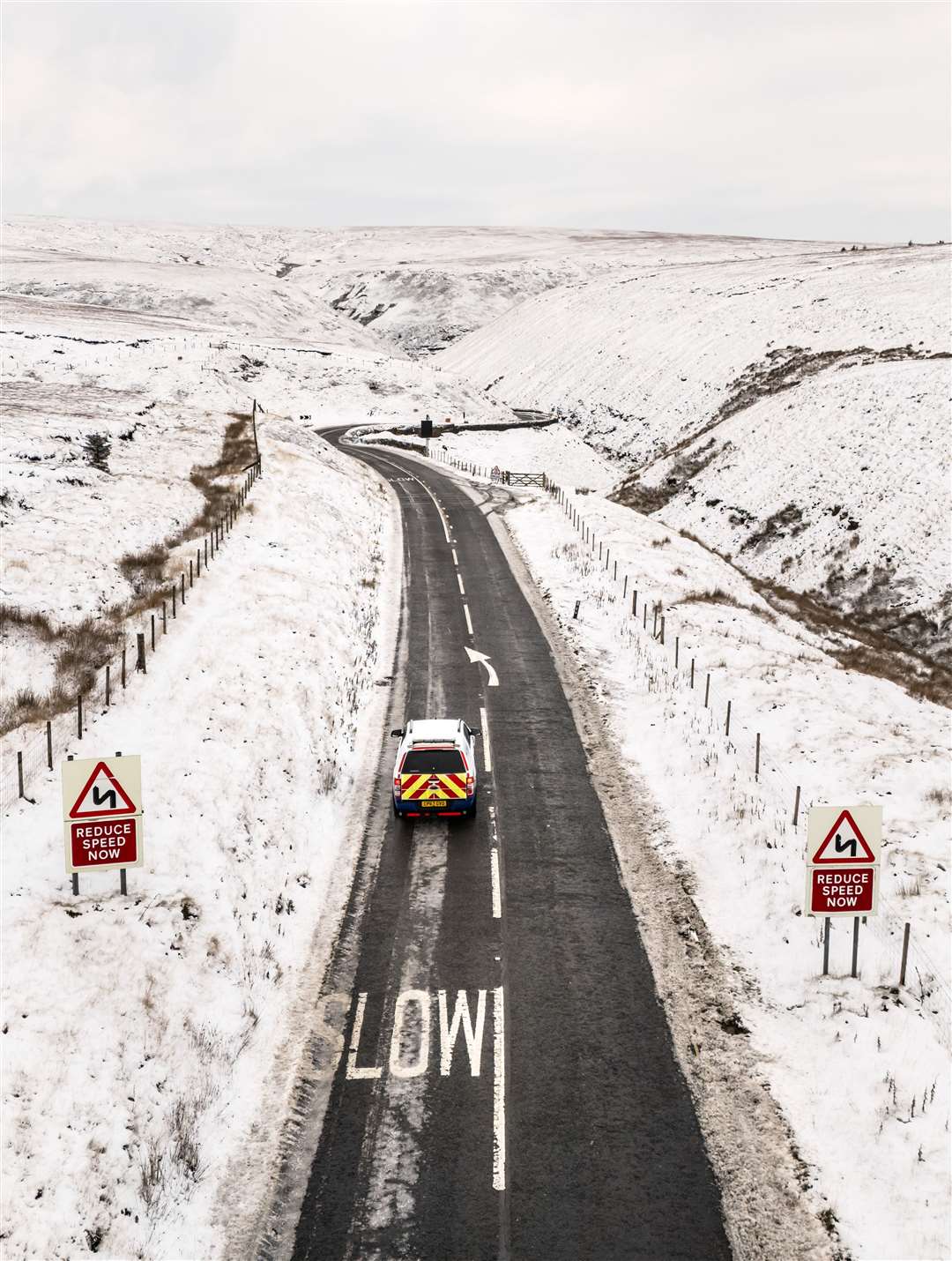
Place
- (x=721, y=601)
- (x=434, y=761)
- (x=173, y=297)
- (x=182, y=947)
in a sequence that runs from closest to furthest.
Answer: (x=182, y=947), (x=434, y=761), (x=721, y=601), (x=173, y=297)

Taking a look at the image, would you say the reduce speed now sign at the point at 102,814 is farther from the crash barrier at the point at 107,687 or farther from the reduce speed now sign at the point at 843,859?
the reduce speed now sign at the point at 843,859

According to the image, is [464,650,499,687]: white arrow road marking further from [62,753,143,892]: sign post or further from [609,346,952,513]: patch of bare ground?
[609,346,952,513]: patch of bare ground

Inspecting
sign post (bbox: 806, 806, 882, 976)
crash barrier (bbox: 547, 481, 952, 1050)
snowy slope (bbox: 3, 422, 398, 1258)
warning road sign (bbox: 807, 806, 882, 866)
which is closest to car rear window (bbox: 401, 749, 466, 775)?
snowy slope (bbox: 3, 422, 398, 1258)

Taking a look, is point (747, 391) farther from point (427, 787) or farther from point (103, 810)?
point (103, 810)

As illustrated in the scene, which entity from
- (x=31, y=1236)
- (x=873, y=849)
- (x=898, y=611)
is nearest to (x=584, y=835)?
(x=873, y=849)

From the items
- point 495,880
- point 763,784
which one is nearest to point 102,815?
point 495,880

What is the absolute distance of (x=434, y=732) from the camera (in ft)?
66.0

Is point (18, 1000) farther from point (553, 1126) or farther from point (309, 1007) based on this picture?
point (553, 1126)

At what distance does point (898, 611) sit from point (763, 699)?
19311 millimetres

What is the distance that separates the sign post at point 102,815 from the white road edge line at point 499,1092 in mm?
4938

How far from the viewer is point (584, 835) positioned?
18766 mm

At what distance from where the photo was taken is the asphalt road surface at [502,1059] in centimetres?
1015

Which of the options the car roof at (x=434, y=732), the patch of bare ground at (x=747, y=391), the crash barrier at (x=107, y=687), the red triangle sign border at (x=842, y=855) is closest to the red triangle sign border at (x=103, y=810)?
the crash barrier at (x=107, y=687)

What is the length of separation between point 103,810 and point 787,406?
6021 centimetres
